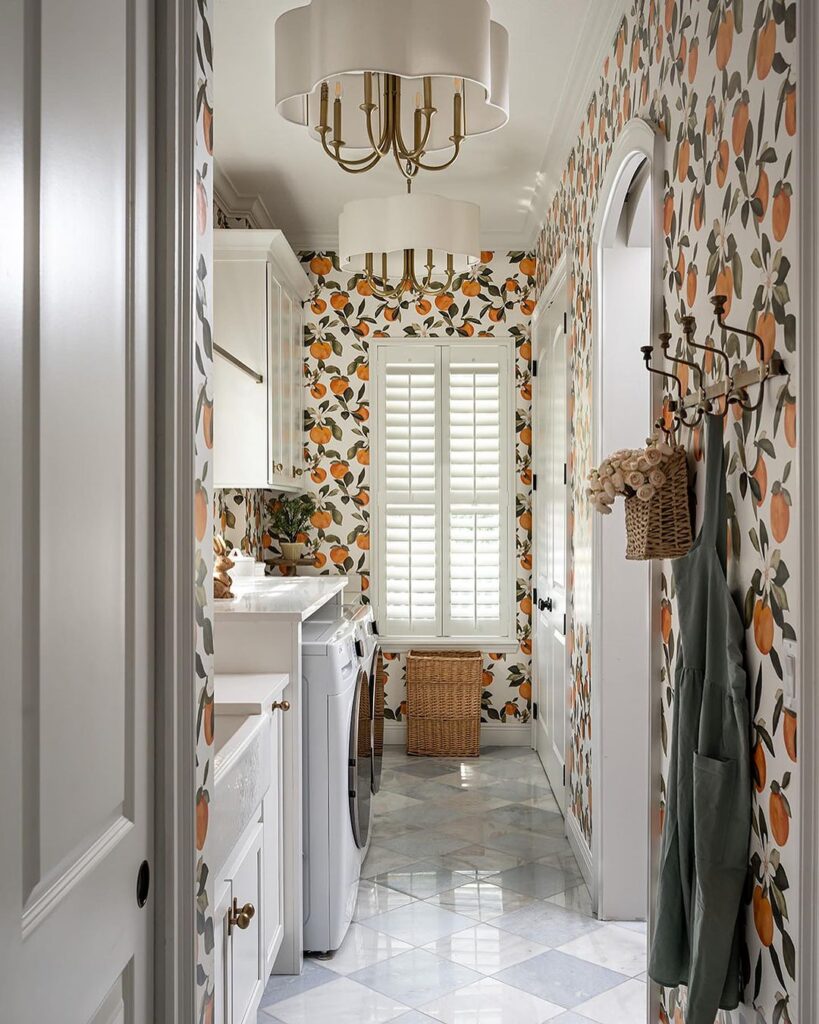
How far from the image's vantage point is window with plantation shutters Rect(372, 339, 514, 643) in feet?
17.1

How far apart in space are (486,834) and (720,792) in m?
2.41

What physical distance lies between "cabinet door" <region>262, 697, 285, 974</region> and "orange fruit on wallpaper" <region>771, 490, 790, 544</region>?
4.99 feet

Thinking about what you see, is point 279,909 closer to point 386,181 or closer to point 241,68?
point 241,68

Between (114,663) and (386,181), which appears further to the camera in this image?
(386,181)

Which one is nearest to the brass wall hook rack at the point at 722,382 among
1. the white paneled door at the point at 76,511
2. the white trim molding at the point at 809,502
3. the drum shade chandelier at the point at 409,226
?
the white trim molding at the point at 809,502

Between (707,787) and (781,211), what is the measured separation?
969 millimetres

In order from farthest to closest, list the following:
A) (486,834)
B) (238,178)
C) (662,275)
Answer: (238,178) → (486,834) → (662,275)

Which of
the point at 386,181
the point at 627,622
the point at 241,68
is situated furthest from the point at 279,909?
the point at 386,181

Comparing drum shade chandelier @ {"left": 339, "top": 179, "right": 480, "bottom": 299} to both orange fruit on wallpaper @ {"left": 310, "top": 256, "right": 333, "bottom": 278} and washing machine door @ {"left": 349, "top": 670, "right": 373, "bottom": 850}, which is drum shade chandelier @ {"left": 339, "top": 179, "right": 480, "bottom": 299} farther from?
orange fruit on wallpaper @ {"left": 310, "top": 256, "right": 333, "bottom": 278}

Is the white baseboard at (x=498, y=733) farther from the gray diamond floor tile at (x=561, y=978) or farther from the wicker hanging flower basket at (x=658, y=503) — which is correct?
the wicker hanging flower basket at (x=658, y=503)

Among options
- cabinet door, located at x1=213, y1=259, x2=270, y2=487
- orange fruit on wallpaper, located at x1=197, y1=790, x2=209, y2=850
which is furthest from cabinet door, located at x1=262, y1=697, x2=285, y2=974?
cabinet door, located at x1=213, y1=259, x2=270, y2=487

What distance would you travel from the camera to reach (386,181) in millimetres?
4285

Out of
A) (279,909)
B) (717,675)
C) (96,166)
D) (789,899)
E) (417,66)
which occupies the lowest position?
(279,909)

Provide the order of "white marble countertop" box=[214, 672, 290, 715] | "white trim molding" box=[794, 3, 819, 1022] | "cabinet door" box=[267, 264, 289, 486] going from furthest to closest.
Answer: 1. "cabinet door" box=[267, 264, 289, 486]
2. "white marble countertop" box=[214, 672, 290, 715]
3. "white trim molding" box=[794, 3, 819, 1022]
